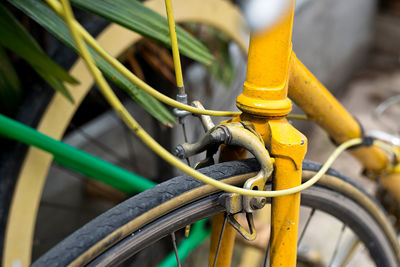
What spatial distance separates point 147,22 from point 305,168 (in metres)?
0.31

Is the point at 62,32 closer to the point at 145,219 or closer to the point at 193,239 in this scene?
the point at 145,219

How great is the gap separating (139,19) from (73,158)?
0.29 meters

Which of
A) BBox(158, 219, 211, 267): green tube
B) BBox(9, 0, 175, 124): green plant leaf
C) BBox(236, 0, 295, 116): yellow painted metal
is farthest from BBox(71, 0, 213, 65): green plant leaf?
BBox(158, 219, 211, 267): green tube

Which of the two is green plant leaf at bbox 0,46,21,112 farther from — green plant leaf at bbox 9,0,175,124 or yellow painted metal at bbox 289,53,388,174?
yellow painted metal at bbox 289,53,388,174

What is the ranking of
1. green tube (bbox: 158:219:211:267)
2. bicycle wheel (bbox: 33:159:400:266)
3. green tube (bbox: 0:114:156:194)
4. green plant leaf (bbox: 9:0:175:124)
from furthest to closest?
green tube (bbox: 158:219:211:267) → green tube (bbox: 0:114:156:194) → green plant leaf (bbox: 9:0:175:124) → bicycle wheel (bbox: 33:159:400:266)

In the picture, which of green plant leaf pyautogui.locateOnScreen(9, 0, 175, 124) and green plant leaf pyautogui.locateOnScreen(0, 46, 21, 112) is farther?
green plant leaf pyautogui.locateOnScreen(0, 46, 21, 112)

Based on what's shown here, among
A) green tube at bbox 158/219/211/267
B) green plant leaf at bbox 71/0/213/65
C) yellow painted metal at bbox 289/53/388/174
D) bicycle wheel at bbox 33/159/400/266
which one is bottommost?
bicycle wheel at bbox 33/159/400/266

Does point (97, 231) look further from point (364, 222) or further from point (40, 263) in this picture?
point (364, 222)

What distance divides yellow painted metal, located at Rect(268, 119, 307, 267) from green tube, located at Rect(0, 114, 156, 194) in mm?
378

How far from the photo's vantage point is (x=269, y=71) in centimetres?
53

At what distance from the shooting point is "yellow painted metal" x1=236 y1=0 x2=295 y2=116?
0.52 meters

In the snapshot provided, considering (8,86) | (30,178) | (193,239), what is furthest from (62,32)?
(193,239)

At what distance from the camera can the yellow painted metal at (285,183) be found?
53 cm

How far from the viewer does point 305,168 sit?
0.61 m
